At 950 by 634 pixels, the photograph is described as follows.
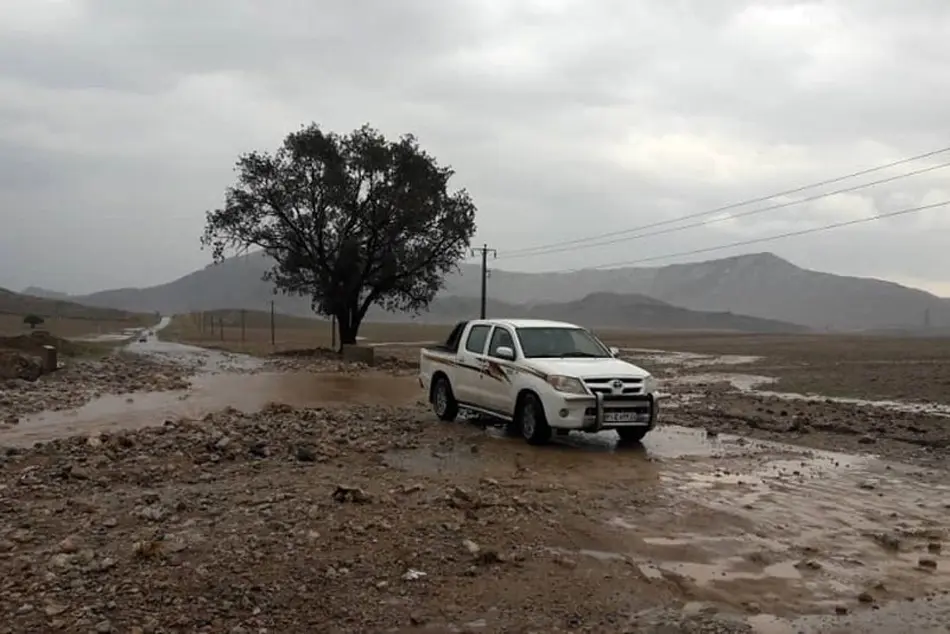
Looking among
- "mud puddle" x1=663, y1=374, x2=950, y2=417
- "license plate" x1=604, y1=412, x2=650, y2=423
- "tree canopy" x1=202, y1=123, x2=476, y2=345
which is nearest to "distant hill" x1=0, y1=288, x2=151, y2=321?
"tree canopy" x1=202, y1=123, x2=476, y2=345

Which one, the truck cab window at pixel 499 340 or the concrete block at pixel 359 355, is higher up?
the truck cab window at pixel 499 340

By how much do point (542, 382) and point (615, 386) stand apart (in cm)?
99

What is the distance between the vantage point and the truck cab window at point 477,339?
1434 cm

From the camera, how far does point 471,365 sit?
14.4 metres

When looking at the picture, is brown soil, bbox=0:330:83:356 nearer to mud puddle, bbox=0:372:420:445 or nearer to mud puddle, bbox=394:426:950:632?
mud puddle, bbox=0:372:420:445

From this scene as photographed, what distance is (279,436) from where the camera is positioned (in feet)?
39.6

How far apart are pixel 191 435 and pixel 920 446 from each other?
10.2 metres

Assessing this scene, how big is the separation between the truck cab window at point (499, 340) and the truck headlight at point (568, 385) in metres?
1.47

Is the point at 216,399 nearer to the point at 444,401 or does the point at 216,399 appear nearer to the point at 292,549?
the point at 444,401

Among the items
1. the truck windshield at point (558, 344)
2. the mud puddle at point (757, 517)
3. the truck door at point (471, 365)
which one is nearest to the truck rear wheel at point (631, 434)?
the mud puddle at point (757, 517)

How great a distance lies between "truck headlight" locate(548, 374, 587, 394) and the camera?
12.1 metres

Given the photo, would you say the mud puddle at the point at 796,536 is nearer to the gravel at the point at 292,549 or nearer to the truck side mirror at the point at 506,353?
the gravel at the point at 292,549

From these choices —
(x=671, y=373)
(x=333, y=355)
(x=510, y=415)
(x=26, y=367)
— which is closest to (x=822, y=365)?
(x=671, y=373)

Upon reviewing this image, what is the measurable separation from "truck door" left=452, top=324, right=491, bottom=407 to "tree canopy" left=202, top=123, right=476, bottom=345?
2803cm
